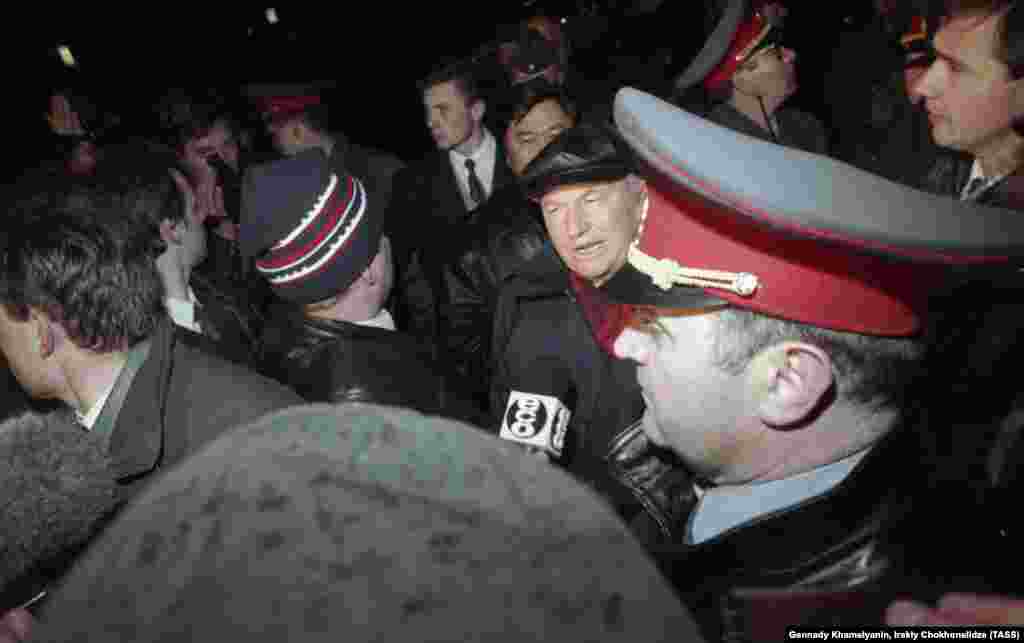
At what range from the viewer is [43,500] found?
1258mm

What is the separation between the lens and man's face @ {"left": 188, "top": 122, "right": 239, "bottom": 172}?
4.75m

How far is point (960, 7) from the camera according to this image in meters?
2.56

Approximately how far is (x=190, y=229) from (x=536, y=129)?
172 cm

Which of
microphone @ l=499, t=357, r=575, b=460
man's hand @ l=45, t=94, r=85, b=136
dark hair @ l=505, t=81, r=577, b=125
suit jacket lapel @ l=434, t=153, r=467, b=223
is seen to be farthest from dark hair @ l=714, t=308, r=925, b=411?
man's hand @ l=45, t=94, r=85, b=136

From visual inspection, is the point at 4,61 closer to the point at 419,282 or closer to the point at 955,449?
the point at 419,282

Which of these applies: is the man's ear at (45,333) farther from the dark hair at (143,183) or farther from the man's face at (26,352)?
the dark hair at (143,183)

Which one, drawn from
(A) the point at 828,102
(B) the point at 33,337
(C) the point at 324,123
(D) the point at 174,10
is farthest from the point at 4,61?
(A) the point at 828,102

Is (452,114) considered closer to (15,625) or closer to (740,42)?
Result: (740,42)

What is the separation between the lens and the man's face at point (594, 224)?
2754 mm

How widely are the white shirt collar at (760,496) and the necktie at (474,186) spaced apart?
345cm

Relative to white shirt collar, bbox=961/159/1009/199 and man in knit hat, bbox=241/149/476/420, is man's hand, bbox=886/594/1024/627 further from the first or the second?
white shirt collar, bbox=961/159/1009/199

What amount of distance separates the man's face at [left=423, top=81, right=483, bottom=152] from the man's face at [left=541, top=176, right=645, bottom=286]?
6.98ft

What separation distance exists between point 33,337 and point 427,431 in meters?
1.93

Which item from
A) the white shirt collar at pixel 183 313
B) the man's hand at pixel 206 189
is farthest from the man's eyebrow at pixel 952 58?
the man's hand at pixel 206 189
